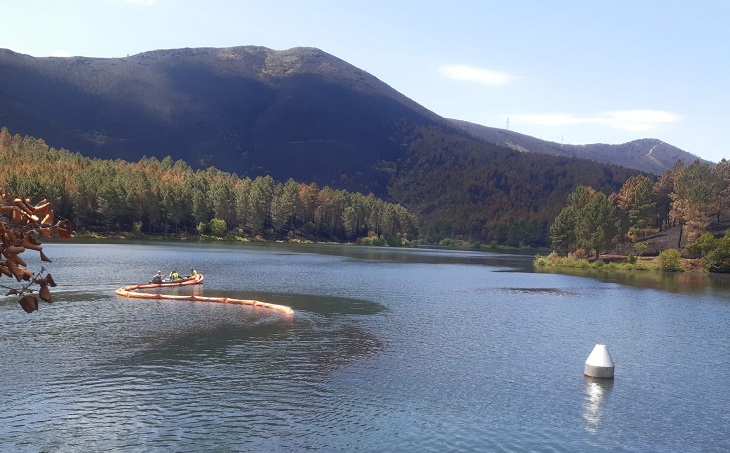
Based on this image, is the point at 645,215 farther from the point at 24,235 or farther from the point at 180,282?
the point at 24,235

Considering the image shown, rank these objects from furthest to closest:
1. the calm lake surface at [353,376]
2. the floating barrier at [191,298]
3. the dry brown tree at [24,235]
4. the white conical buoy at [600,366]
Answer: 1. the floating barrier at [191,298]
2. the white conical buoy at [600,366]
3. the calm lake surface at [353,376]
4. the dry brown tree at [24,235]

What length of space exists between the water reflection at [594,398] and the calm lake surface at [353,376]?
17 cm

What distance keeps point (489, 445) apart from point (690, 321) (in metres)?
50.7

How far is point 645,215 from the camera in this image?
17150cm

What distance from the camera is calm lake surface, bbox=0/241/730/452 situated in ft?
91.0

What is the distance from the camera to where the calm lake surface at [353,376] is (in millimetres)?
27734

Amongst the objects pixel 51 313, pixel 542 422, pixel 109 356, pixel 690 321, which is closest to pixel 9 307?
pixel 51 313

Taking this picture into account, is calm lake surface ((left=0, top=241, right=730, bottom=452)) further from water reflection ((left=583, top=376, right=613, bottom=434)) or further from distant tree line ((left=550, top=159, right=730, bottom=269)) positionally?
distant tree line ((left=550, top=159, right=730, bottom=269))

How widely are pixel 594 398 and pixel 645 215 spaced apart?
151 m

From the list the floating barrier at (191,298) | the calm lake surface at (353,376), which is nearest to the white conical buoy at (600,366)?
the calm lake surface at (353,376)

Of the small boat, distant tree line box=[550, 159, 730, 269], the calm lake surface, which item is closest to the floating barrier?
the small boat

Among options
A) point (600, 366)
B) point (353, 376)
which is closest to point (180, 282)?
point (353, 376)

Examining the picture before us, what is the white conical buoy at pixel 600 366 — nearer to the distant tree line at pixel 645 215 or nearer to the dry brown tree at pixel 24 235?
the dry brown tree at pixel 24 235

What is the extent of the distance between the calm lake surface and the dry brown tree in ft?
63.4
